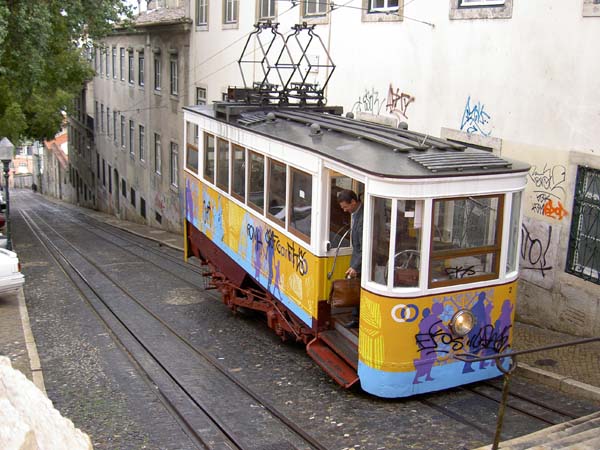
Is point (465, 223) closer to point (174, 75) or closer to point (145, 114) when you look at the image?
point (174, 75)

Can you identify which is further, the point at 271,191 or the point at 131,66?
the point at 131,66

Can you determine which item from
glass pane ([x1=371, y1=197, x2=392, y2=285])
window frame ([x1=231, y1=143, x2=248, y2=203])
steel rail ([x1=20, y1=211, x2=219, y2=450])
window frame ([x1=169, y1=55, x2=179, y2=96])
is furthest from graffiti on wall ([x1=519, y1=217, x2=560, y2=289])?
window frame ([x1=169, y1=55, x2=179, y2=96])

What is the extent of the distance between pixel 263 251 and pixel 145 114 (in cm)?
2242

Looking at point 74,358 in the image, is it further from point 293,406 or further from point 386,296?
point 386,296

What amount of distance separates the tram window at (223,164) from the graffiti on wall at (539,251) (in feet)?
13.7

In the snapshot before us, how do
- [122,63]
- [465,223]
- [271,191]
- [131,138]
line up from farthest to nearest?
[122,63] → [131,138] → [271,191] → [465,223]

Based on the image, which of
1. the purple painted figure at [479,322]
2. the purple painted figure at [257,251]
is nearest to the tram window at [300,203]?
the purple painted figure at [257,251]

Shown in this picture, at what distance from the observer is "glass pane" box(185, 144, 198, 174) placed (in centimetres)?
1214

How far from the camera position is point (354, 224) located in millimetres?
7578

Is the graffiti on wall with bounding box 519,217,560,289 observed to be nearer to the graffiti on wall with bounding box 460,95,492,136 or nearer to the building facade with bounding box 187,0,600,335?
the building facade with bounding box 187,0,600,335

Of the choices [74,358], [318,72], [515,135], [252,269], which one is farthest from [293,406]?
[318,72]

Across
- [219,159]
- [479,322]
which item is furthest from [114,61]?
[479,322]

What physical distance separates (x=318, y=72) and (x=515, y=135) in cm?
672

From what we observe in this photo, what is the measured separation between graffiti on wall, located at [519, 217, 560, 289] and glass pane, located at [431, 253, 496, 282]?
2.46 meters
